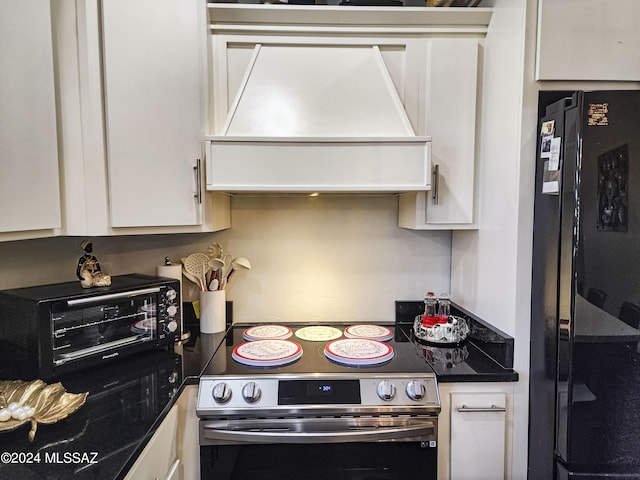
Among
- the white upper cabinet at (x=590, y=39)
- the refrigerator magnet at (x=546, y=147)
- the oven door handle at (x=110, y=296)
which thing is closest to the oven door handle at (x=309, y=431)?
the oven door handle at (x=110, y=296)

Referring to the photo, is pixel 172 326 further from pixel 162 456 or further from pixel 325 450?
pixel 325 450

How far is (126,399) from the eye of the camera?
1117mm

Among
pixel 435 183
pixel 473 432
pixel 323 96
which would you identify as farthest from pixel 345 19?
pixel 473 432

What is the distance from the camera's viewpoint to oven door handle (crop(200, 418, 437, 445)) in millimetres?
1201

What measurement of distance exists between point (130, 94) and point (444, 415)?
1.49m

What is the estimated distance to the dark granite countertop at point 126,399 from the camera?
82 cm

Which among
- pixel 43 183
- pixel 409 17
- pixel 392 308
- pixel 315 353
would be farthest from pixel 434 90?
pixel 43 183

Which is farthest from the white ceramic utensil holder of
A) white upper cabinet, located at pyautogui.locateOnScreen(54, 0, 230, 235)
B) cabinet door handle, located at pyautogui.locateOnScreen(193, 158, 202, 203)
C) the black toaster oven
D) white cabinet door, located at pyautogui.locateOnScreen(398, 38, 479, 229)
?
white cabinet door, located at pyautogui.locateOnScreen(398, 38, 479, 229)

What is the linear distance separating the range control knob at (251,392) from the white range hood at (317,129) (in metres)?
0.66

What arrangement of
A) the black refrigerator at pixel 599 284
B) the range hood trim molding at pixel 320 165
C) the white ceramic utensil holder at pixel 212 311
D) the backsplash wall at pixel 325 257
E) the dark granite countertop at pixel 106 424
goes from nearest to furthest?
1. the dark granite countertop at pixel 106 424
2. the black refrigerator at pixel 599 284
3. the range hood trim molding at pixel 320 165
4. the white ceramic utensil holder at pixel 212 311
5. the backsplash wall at pixel 325 257

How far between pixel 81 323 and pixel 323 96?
115 centimetres

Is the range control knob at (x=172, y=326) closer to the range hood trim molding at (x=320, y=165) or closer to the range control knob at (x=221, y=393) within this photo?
the range control knob at (x=221, y=393)

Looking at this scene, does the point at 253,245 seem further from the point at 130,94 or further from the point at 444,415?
the point at 444,415

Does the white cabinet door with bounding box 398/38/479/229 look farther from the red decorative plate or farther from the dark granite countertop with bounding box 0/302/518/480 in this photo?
the red decorative plate
